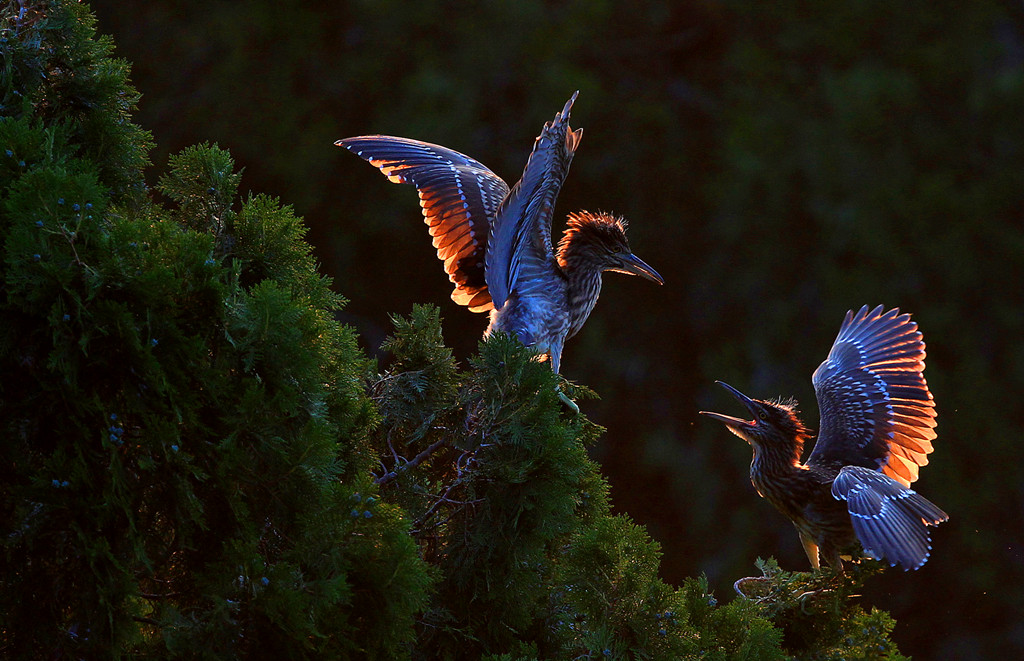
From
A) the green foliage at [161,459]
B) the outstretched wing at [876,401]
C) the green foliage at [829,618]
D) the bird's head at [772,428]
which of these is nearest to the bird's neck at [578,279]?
the bird's head at [772,428]

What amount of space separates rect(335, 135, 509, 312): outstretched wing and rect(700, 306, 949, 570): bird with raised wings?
855mm

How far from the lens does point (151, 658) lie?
172 cm

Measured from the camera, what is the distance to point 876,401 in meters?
3.62

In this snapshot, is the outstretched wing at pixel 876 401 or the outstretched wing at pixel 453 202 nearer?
the outstretched wing at pixel 876 401

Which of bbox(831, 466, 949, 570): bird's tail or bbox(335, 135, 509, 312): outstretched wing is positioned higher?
bbox(335, 135, 509, 312): outstretched wing

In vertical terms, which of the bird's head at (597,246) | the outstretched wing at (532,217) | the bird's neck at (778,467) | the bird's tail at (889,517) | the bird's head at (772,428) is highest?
the outstretched wing at (532,217)

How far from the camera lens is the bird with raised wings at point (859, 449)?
2.83 meters

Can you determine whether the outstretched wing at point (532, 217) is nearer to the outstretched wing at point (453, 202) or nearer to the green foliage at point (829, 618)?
the outstretched wing at point (453, 202)

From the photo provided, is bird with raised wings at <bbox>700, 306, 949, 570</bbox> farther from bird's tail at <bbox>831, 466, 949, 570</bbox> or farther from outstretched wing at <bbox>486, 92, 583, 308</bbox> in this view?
outstretched wing at <bbox>486, 92, 583, 308</bbox>

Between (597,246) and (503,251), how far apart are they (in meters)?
0.55

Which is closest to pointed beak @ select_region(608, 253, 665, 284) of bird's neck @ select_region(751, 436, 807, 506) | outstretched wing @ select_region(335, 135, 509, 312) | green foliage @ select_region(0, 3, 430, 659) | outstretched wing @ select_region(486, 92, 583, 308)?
outstretched wing @ select_region(486, 92, 583, 308)

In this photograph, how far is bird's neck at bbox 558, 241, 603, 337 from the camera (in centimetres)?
360

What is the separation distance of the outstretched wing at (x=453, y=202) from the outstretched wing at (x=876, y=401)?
117 cm

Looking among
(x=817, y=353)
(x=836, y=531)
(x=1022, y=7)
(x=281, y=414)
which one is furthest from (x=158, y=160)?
(x=281, y=414)
